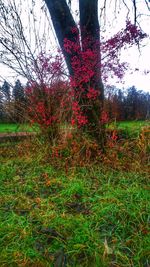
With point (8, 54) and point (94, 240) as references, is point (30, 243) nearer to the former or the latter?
point (94, 240)

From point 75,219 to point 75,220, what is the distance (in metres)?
0.01

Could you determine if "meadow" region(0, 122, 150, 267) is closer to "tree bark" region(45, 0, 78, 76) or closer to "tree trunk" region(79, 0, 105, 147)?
"tree trunk" region(79, 0, 105, 147)

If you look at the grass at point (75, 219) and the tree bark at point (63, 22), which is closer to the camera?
the grass at point (75, 219)

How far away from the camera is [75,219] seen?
227cm

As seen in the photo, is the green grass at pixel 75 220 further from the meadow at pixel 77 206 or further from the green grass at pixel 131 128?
the green grass at pixel 131 128

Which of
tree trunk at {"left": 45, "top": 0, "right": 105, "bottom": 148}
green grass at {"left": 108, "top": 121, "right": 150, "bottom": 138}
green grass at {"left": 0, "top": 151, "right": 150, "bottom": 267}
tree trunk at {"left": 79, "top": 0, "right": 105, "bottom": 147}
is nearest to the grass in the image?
green grass at {"left": 0, "top": 151, "right": 150, "bottom": 267}

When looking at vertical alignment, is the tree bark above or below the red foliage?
above

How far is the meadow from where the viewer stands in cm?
190

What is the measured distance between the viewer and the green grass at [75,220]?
6.18 feet

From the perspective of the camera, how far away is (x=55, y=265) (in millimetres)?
1822

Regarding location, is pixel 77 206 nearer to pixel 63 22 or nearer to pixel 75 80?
pixel 75 80

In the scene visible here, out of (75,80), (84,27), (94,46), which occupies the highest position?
(84,27)

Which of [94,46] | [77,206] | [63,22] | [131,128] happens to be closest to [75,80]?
[94,46]

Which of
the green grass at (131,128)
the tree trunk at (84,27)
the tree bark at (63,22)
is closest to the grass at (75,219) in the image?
the green grass at (131,128)
